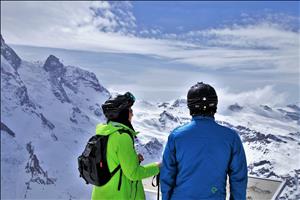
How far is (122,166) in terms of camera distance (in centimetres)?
459

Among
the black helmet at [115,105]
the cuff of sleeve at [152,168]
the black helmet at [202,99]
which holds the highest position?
the black helmet at [202,99]

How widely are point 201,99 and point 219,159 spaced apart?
57 centimetres

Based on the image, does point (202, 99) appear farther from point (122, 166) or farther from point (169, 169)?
point (122, 166)

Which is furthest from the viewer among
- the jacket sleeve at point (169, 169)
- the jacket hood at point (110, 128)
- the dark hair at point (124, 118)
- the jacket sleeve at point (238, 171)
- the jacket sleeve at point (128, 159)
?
the dark hair at point (124, 118)

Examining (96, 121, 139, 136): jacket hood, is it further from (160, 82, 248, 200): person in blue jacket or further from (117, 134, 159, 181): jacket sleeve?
(160, 82, 248, 200): person in blue jacket

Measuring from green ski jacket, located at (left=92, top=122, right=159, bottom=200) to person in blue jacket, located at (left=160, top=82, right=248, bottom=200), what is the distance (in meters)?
0.38

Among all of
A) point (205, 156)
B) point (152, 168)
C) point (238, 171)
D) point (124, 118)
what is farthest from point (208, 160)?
point (124, 118)

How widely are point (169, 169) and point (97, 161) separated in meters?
0.78

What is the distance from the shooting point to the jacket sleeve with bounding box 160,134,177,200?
432cm

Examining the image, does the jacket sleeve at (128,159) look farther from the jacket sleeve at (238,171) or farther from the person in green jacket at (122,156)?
the jacket sleeve at (238,171)

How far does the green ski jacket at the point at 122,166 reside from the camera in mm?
4559

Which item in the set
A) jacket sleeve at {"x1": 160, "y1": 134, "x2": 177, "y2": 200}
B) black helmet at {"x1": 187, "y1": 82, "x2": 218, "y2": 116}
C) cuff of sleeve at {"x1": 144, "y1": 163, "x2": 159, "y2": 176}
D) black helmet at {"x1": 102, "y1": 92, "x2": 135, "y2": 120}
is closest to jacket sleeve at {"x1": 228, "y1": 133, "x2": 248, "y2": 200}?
black helmet at {"x1": 187, "y1": 82, "x2": 218, "y2": 116}

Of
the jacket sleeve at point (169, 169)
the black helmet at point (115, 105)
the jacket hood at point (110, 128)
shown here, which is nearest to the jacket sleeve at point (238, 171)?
the jacket sleeve at point (169, 169)

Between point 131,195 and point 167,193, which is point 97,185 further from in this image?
point 167,193
